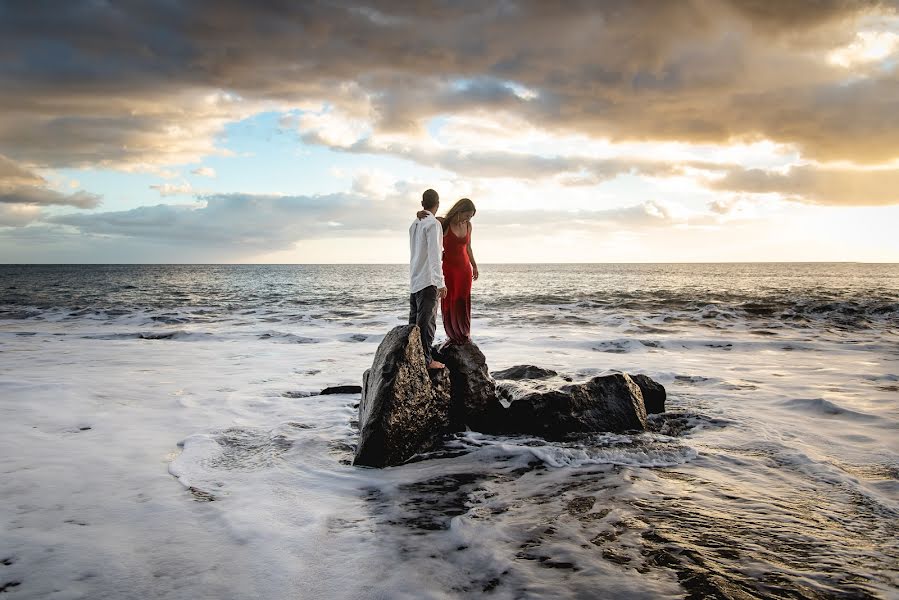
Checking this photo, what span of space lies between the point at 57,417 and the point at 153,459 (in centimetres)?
253

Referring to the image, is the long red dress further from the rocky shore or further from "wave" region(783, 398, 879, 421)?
"wave" region(783, 398, 879, 421)

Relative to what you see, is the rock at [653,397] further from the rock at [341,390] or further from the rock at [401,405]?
the rock at [341,390]

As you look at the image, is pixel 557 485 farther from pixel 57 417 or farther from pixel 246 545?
pixel 57 417

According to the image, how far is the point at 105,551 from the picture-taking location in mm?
3426

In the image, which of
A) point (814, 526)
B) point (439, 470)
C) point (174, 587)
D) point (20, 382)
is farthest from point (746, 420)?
point (20, 382)

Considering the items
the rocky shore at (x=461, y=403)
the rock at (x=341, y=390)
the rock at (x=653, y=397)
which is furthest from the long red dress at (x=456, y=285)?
the rock at (x=653, y=397)

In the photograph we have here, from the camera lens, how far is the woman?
6.90 meters

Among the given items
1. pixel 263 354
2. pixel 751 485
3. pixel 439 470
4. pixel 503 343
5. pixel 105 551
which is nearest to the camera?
pixel 105 551

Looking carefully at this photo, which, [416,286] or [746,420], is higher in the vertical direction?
[416,286]

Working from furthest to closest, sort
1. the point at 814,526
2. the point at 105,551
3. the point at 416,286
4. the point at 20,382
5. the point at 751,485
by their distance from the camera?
the point at 20,382, the point at 416,286, the point at 751,485, the point at 814,526, the point at 105,551

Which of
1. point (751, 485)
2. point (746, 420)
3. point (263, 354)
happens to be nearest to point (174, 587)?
point (751, 485)

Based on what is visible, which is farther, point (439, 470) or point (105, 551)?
point (439, 470)

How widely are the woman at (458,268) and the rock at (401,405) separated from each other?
1.02 metres

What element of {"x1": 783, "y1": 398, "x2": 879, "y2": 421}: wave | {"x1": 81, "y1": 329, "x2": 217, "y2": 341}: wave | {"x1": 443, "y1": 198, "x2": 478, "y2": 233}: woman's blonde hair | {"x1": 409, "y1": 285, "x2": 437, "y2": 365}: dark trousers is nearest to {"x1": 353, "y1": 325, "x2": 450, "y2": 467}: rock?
{"x1": 409, "y1": 285, "x2": 437, "y2": 365}: dark trousers
